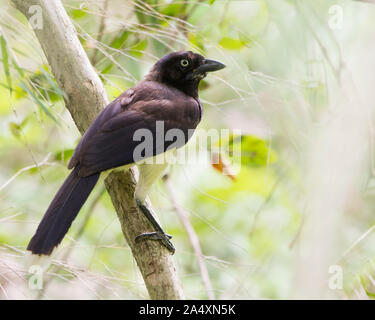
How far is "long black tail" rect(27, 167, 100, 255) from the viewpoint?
2135mm

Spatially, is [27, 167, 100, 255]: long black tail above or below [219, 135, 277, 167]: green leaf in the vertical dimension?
below

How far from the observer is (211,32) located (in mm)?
3256

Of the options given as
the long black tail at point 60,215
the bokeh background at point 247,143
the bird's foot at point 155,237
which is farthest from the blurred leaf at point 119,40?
the bird's foot at point 155,237

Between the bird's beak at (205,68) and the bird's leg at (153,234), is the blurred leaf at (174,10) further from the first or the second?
the bird's leg at (153,234)

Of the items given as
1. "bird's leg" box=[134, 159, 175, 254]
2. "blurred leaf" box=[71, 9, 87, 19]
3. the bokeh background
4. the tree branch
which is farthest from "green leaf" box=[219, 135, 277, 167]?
"blurred leaf" box=[71, 9, 87, 19]

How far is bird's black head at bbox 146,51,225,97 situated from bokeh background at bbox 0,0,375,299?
0.25 ft

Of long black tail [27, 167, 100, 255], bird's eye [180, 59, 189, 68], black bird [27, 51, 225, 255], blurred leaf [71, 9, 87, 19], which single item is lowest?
long black tail [27, 167, 100, 255]

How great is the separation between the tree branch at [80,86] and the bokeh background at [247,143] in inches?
4.3

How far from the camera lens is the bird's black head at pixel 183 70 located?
2.85m

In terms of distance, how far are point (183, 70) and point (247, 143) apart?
2.46ft

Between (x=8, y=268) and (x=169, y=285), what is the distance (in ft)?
2.35

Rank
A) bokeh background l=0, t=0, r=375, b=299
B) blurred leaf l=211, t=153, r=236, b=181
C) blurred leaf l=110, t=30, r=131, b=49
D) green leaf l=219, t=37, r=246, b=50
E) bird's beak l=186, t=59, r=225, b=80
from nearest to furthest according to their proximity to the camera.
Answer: bokeh background l=0, t=0, r=375, b=299, bird's beak l=186, t=59, r=225, b=80, blurred leaf l=110, t=30, r=131, b=49, green leaf l=219, t=37, r=246, b=50, blurred leaf l=211, t=153, r=236, b=181

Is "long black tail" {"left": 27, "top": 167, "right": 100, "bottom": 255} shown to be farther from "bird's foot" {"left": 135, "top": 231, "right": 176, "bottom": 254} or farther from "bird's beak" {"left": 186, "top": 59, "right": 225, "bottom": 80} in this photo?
"bird's beak" {"left": 186, "top": 59, "right": 225, "bottom": 80}

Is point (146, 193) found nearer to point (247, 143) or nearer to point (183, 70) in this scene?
point (183, 70)
